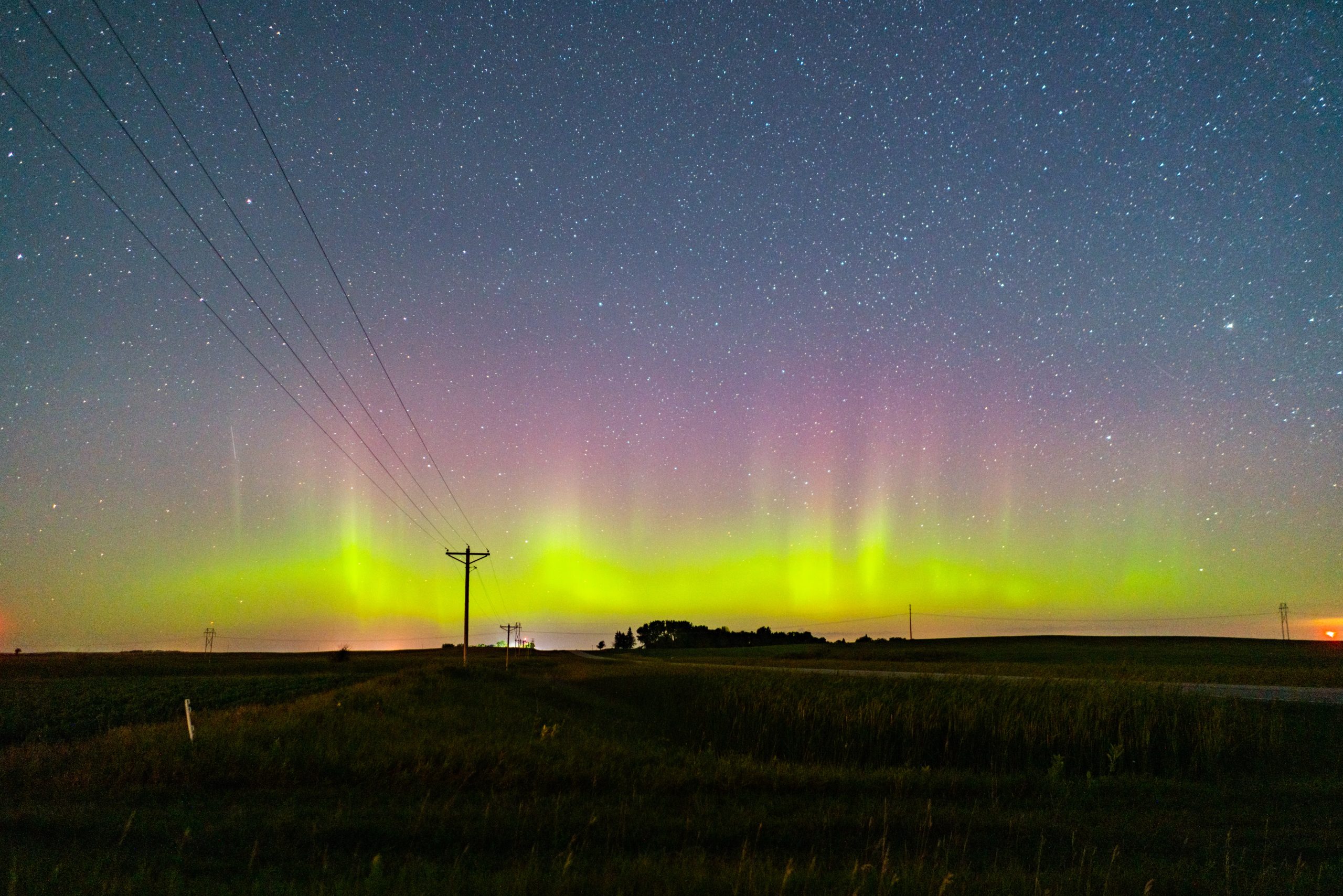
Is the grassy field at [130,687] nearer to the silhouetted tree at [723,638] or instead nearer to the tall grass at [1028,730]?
the tall grass at [1028,730]

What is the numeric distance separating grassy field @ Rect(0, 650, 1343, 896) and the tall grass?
7 centimetres

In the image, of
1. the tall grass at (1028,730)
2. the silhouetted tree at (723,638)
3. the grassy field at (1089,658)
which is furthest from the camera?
the silhouetted tree at (723,638)

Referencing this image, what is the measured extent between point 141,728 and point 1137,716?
23.1 metres

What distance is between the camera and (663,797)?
1209 cm

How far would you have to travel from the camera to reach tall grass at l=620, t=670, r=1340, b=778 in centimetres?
1686

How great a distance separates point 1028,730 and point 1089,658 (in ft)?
182

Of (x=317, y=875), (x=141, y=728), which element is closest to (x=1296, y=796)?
(x=317, y=875)

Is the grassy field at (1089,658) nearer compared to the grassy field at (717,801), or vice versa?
the grassy field at (717,801)

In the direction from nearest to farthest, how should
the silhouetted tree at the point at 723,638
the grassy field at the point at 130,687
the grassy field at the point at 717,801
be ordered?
the grassy field at the point at 717,801, the grassy field at the point at 130,687, the silhouetted tree at the point at 723,638

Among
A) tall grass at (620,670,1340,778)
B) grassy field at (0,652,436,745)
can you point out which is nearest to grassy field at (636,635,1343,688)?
tall grass at (620,670,1340,778)

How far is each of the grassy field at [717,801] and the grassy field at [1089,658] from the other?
9629mm

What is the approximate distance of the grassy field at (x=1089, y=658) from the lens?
32906 millimetres

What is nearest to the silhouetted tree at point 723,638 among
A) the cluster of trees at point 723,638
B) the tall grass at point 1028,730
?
the cluster of trees at point 723,638

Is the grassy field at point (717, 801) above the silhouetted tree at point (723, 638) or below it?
above
